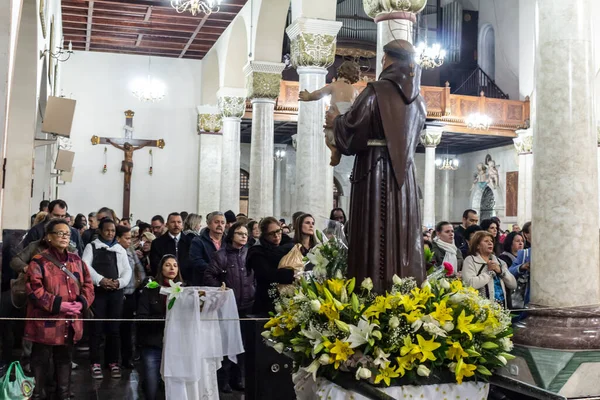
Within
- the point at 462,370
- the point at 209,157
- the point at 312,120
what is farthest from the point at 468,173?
the point at 462,370

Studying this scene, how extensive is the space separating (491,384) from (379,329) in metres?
0.74

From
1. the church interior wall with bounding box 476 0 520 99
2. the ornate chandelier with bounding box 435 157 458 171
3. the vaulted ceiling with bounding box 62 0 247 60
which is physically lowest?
the ornate chandelier with bounding box 435 157 458 171

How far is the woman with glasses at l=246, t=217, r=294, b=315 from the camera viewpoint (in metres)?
6.29

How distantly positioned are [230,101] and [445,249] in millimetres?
12300

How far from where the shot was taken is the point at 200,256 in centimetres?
732

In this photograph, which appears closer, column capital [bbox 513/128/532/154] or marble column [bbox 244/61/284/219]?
marble column [bbox 244/61/284/219]

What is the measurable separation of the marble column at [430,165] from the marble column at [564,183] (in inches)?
683

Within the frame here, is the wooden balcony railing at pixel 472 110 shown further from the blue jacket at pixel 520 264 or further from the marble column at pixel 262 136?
the blue jacket at pixel 520 264

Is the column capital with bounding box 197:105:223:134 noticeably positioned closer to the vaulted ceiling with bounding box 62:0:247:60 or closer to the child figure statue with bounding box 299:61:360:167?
the vaulted ceiling with bounding box 62:0:247:60

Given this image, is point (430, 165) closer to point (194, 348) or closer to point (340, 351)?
point (194, 348)

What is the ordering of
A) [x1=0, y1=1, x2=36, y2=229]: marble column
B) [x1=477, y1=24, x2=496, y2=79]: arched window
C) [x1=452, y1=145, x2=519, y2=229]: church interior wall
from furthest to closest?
1. [x1=477, y1=24, x2=496, y2=79]: arched window
2. [x1=452, y1=145, x2=519, y2=229]: church interior wall
3. [x1=0, y1=1, x2=36, y2=229]: marble column

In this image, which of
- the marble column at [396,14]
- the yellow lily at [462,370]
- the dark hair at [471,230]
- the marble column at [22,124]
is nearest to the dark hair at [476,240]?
the dark hair at [471,230]

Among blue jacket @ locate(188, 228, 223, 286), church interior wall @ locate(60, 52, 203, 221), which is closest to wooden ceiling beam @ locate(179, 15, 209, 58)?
church interior wall @ locate(60, 52, 203, 221)

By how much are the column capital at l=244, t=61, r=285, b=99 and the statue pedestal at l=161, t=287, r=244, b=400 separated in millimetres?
10297
